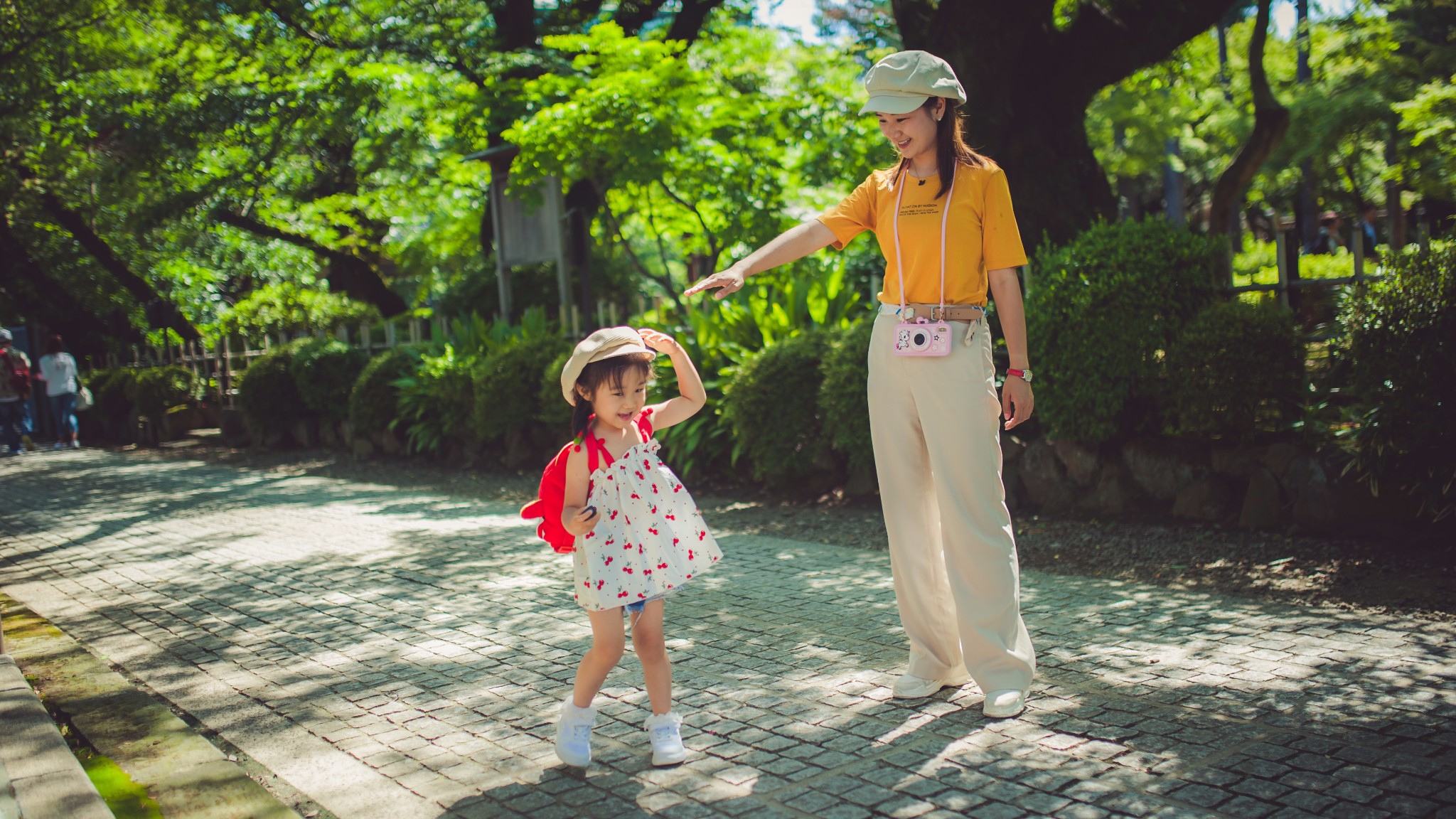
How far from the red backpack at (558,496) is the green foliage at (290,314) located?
1525cm

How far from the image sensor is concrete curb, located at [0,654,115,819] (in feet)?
9.62

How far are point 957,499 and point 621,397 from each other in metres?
1.19

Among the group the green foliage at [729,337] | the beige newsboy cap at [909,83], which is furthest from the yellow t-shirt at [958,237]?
the green foliage at [729,337]

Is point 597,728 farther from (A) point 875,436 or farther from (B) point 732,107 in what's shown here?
(B) point 732,107

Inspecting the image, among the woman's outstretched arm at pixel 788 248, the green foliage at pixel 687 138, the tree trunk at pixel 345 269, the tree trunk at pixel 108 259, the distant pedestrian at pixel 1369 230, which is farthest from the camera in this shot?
the tree trunk at pixel 108 259

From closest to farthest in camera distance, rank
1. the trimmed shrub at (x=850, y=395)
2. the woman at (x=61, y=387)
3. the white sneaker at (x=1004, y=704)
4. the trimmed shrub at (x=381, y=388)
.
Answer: the white sneaker at (x=1004, y=704) → the trimmed shrub at (x=850, y=395) → the trimmed shrub at (x=381, y=388) → the woman at (x=61, y=387)

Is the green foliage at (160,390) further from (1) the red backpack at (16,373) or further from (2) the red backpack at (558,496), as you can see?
(2) the red backpack at (558,496)

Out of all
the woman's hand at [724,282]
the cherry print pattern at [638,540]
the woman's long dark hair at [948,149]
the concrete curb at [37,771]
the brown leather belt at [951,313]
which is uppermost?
the woman's long dark hair at [948,149]

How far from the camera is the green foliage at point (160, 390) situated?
16469 mm

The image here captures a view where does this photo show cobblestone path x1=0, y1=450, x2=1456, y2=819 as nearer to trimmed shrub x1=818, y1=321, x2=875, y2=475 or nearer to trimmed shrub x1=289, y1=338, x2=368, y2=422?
trimmed shrub x1=818, y1=321, x2=875, y2=475

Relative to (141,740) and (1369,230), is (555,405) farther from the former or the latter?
(1369,230)

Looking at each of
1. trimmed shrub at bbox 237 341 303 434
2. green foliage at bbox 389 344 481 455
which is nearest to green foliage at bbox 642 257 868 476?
green foliage at bbox 389 344 481 455

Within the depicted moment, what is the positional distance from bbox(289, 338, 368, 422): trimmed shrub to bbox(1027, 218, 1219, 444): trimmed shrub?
9.47 meters

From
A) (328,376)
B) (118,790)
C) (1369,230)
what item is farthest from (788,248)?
(1369,230)
